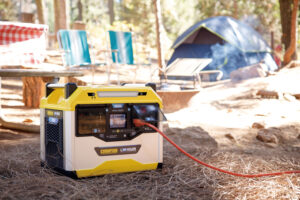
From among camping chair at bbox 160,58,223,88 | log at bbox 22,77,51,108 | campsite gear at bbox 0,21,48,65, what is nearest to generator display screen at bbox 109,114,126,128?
campsite gear at bbox 0,21,48,65

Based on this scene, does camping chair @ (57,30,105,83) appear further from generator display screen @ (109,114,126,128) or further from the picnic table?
generator display screen @ (109,114,126,128)

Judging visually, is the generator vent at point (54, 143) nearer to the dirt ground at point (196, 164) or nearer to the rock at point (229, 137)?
the dirt ground at point (196, 164)

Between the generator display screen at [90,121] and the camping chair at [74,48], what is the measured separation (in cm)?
416

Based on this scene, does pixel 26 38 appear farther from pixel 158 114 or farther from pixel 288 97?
pixel 288 97

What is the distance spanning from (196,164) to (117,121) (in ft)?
2.33

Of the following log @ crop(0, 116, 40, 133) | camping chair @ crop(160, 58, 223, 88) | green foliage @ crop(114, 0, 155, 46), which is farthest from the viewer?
green foliage @ crop(114, 0, 155, 46)

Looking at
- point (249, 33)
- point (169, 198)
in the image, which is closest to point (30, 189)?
point (169, 198)

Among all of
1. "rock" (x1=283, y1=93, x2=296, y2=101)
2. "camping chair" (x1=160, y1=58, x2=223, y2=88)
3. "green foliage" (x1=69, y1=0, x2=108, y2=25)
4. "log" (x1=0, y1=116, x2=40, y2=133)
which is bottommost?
"log" (x1=0, y1=116, x2=40, y2=133)

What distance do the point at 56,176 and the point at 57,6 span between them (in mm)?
10433

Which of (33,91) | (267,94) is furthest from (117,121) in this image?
(267,94)

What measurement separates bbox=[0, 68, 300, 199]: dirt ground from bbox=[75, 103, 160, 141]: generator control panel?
0.86 feet

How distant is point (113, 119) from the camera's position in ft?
7.56

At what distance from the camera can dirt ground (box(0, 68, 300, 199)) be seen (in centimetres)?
206

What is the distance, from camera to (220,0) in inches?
864
